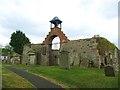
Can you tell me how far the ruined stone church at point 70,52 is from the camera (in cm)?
3325

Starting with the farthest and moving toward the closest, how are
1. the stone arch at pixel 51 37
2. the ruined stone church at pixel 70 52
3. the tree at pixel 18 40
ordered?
1. the tree at pixel 18 40
2. the stone arch at pixel 51 37
3. the ruined stone church at pixel 70 52

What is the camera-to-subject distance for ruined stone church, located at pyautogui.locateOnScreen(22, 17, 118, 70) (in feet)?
109

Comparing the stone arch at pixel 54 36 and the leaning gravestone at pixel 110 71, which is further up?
the stone arch at pixel 54 36

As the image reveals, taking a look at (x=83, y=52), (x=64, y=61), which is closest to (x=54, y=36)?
(x=83, y=52)

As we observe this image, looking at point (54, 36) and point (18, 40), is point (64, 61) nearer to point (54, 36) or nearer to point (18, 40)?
point (54, 36)

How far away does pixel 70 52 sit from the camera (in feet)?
123

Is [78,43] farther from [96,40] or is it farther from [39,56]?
[39,56]

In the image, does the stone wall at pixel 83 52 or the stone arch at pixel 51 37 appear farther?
the stone arch at pixel 51 37

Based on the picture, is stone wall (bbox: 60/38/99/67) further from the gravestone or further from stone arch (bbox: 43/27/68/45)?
the gravestone

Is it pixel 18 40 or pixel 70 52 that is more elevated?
pixel 18 40

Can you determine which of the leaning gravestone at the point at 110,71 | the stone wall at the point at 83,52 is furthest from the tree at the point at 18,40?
the leaning gravestone at the point at 110,71

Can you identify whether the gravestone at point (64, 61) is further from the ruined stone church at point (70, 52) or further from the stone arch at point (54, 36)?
the stone arch at point (54, 36)

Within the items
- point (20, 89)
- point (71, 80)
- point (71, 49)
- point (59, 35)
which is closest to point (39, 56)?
point (59, 35)

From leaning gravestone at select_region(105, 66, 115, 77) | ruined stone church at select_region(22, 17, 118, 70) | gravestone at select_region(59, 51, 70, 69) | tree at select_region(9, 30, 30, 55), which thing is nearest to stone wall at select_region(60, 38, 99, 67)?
ruined stone church at select_region(22, 17, 118, 70)
